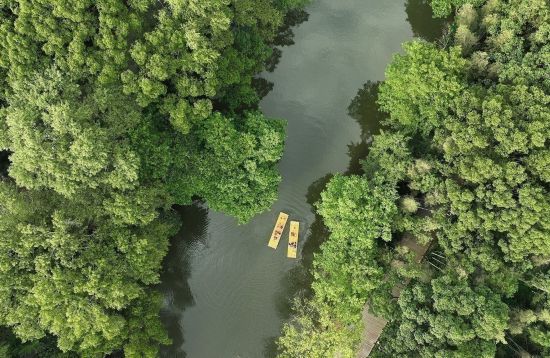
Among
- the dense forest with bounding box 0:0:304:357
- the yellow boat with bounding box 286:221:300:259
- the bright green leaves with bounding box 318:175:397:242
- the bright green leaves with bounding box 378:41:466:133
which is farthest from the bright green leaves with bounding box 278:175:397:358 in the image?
the dense forest with bounding box 0:0:304:357

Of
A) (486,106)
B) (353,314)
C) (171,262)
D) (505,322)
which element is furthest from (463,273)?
(171,262)

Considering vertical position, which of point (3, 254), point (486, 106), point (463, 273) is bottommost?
point (3, 254)

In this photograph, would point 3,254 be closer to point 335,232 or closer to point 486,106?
point 335,232

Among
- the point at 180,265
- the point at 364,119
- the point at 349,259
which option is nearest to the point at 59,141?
the point at 180,265

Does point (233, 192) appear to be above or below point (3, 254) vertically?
above

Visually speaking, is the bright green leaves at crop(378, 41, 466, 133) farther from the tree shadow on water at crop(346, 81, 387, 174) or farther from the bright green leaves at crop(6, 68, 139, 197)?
the bright green leaves at crop(6, 68, 139, 197)

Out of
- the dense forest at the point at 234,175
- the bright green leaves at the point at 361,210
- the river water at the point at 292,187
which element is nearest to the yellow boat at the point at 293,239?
the river water at the point at 292,187

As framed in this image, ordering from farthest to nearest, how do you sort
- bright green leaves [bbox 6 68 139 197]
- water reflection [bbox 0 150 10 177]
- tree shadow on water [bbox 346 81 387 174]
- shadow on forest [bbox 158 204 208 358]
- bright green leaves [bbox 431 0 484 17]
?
tree shadow on water [bbox 346 81 387 174] < shadow on forest [bbox 158 204 208 358] < bright green leaves [bbox 431 0 484 17] < water reflection [bbox 0 150 10 177] < bright green leaves [bbox 6 68 139 197]
